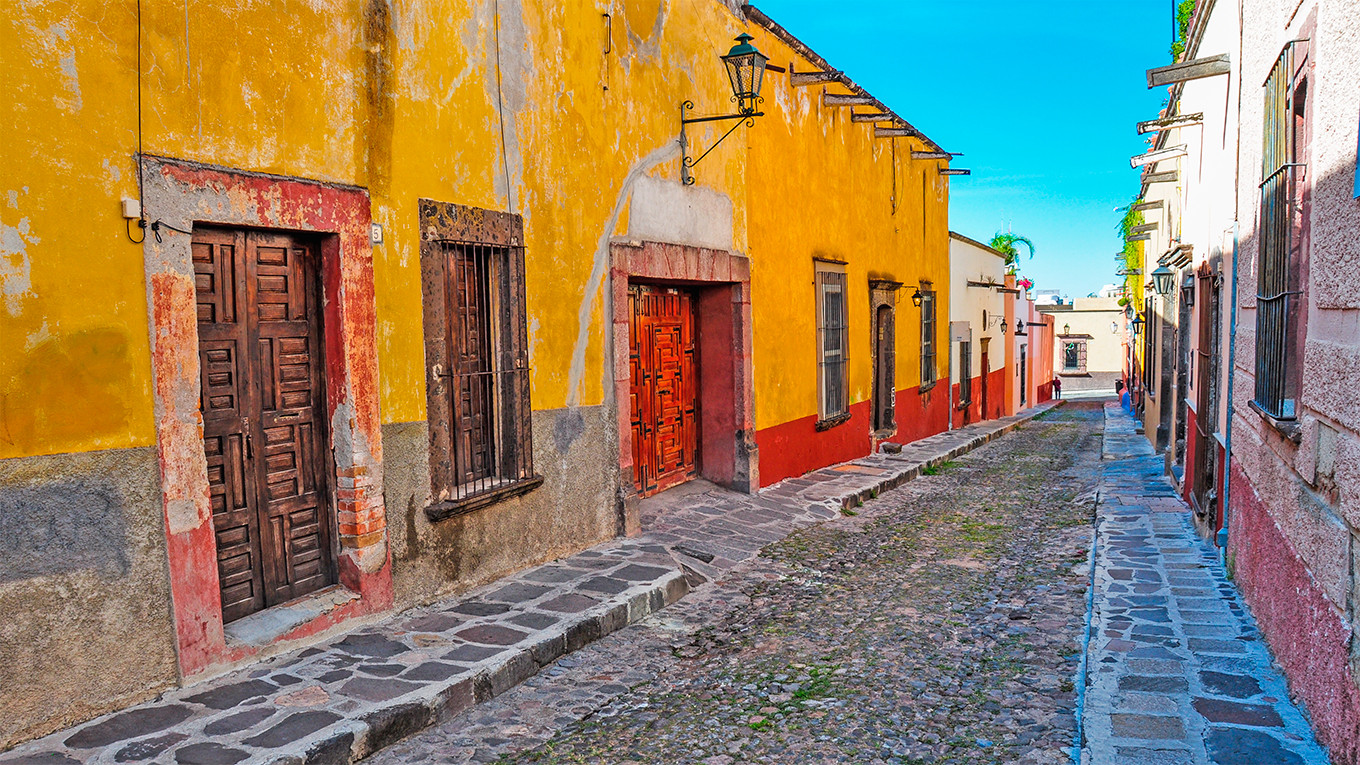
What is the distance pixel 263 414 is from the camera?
14.9ft

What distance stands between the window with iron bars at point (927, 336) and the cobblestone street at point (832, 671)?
8640 millimetres

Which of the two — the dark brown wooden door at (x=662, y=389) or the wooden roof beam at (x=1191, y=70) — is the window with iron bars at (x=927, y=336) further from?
the wooden roof beam at (x=1191, y=70)

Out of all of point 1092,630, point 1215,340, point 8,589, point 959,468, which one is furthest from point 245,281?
point 959,468

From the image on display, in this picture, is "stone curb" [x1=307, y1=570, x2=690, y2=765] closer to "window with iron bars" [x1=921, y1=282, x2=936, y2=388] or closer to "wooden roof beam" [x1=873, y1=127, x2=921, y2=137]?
"wooden roof beam" [x1=873, y1=127, x2=921, y2=137]

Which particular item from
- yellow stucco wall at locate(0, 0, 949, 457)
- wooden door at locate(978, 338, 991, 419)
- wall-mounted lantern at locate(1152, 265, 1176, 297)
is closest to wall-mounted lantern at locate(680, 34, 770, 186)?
yellow stucco wall at locate(0, 0, 949, 457)

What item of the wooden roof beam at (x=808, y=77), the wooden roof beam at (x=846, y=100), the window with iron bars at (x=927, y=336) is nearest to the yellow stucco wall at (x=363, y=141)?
the wooden roof beam at (x=808, y=77)

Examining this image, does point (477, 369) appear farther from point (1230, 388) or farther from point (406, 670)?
point (1230, 388)

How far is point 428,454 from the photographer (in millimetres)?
5332

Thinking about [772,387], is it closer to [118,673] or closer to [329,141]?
[329,141]

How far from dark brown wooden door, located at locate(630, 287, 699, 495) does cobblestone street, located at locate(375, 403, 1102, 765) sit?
1.50m

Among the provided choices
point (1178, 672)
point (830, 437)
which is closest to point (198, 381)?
point (1178, 672)

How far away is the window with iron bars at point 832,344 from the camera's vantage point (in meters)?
11.3

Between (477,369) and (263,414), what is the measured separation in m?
1.59

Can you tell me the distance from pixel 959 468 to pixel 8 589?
12.0m
